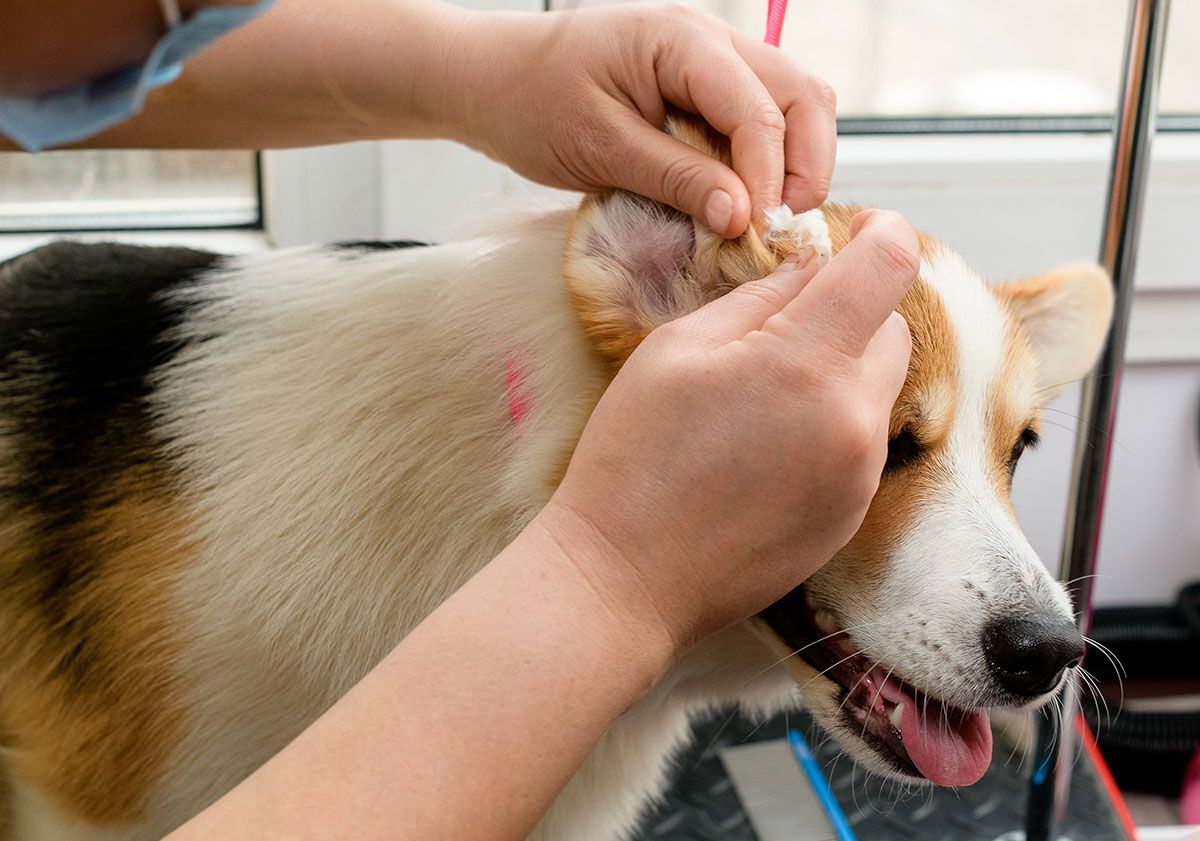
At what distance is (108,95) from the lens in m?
0.33

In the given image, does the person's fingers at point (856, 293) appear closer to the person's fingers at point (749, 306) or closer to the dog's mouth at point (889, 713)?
the person's fingers at point (749, 306)

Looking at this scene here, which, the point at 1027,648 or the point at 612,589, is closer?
the point at 612,589

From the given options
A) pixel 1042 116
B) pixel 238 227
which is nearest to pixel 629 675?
pixel 238 227

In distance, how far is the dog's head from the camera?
62cm

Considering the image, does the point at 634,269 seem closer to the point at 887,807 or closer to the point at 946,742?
the point at 946,742

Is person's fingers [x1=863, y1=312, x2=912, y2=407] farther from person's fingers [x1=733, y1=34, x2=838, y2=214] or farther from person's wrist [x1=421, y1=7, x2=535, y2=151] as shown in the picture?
person's wrist [x1=421, y1=7, x2=535, y2=151]

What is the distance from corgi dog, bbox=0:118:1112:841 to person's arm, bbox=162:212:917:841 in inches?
5.8

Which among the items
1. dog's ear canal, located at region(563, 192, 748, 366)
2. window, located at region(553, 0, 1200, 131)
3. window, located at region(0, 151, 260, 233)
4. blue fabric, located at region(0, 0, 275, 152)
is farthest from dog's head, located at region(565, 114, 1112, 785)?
window, located at region(553, 0, 1200, 131)

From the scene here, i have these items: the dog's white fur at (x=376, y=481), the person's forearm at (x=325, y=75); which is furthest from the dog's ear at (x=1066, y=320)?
the person's forearm at (x=325, y=75)

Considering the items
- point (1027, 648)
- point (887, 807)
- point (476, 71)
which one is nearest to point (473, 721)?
point (1027, 648)

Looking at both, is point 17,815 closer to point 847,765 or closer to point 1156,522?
point 847,765

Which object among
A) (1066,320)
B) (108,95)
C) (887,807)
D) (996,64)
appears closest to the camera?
(108,95)

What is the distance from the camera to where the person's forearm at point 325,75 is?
0.75 metres

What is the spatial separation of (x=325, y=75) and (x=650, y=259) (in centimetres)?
31
